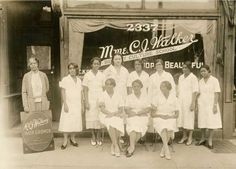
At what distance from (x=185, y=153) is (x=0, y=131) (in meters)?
4.19

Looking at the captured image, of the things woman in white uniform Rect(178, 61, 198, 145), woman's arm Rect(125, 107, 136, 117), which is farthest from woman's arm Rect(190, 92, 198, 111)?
woman's arm Rect(125, 107, 136, 117)

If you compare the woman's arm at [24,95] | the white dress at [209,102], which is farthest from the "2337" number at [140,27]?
the woman's arm at [24,95]

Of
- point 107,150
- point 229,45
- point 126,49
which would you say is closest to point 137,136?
Result: point 107,150

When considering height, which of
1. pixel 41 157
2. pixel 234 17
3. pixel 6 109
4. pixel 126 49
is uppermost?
pixel 234 17

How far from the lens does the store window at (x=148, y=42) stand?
31.1ft

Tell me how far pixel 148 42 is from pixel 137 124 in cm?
241

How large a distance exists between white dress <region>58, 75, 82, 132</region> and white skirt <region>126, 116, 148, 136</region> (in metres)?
1.18

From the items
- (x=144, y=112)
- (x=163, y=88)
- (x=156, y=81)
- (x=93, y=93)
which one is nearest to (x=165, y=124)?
(x=144, y=112)

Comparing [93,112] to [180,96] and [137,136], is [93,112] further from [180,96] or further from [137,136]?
[180,96]

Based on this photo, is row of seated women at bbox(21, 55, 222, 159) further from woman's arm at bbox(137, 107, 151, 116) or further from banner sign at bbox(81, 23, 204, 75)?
banner sign at bbox(81, 23, 204, 75)

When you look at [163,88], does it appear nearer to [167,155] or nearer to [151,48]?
[167,155]

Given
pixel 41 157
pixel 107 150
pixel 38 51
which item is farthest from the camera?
pixel 38 51

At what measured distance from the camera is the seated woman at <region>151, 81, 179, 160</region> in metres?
7.67

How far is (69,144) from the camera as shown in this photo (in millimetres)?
8812
